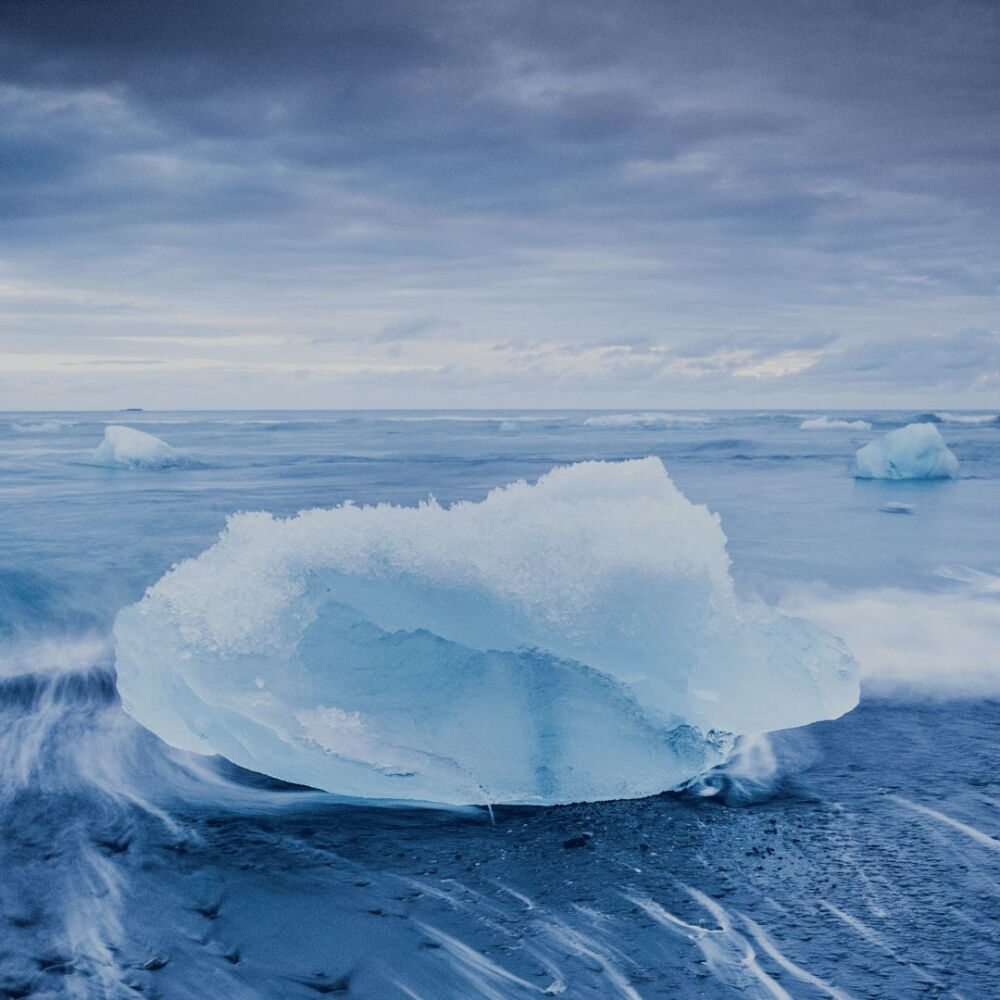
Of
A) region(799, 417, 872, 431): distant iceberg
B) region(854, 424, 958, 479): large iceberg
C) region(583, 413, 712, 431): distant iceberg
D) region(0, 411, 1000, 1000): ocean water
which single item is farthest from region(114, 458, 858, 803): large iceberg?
region(583, 413, 712, 431): distant iceberg

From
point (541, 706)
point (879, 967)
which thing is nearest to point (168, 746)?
point (541, 706)

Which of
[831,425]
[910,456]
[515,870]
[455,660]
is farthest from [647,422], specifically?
[515,870]

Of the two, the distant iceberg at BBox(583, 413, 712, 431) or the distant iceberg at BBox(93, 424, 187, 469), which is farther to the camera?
the distant iceberg at BBox(583, 413, 712, 431)

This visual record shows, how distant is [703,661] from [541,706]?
2.57 feet

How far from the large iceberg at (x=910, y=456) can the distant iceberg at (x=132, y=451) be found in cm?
1607

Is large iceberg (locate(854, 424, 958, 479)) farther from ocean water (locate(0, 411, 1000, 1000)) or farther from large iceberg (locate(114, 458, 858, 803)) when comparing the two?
large iceberg (locate(114, 458, 858, 803))

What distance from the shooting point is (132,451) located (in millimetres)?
20688

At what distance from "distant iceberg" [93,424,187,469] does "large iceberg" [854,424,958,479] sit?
16.1 m

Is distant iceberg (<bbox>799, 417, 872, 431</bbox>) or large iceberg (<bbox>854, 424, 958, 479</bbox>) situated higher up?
distant iceberg (<bbox>799, 417, 872, 431</bbox>)

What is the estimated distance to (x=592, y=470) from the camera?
15.6 feet

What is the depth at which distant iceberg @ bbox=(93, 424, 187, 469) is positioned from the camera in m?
20.7

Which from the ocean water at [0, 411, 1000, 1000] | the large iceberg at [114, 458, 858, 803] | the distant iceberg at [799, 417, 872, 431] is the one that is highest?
the distant iceberg at [799, 417, 872, 431]

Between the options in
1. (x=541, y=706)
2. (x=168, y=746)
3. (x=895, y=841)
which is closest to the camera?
(x=895, y=841)

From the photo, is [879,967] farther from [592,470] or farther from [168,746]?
[168,746]
